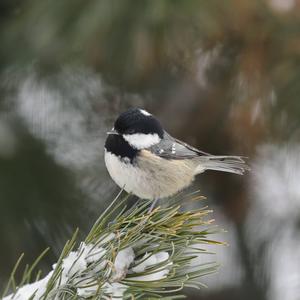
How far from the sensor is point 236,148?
116 inches

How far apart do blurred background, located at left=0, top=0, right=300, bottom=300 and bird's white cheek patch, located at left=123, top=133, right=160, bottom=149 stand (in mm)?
388

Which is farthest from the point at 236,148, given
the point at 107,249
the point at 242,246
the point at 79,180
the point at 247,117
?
the point at 107,249

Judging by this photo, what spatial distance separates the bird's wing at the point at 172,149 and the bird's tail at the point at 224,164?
0.22 feet

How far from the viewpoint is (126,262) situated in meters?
1.59

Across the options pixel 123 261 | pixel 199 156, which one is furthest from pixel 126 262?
pixel 199 156

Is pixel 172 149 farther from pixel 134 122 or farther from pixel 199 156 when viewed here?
pixel 134 122

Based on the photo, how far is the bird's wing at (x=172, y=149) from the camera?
2.53 metres

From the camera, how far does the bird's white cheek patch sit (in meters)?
2.40

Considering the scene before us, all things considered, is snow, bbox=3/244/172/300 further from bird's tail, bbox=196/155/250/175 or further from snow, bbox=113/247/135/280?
bird's tail, bbox=196/155/250/175

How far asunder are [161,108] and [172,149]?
1.55 ft

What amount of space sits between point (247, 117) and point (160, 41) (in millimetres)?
505

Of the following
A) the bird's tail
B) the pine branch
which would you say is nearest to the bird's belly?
the bird's tail

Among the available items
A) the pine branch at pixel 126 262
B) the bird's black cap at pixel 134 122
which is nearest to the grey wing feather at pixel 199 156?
the bird's black cap at pixel 134 122

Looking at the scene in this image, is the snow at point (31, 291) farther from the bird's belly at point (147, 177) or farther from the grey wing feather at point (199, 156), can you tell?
the grey wing feather at point (199, 156)
